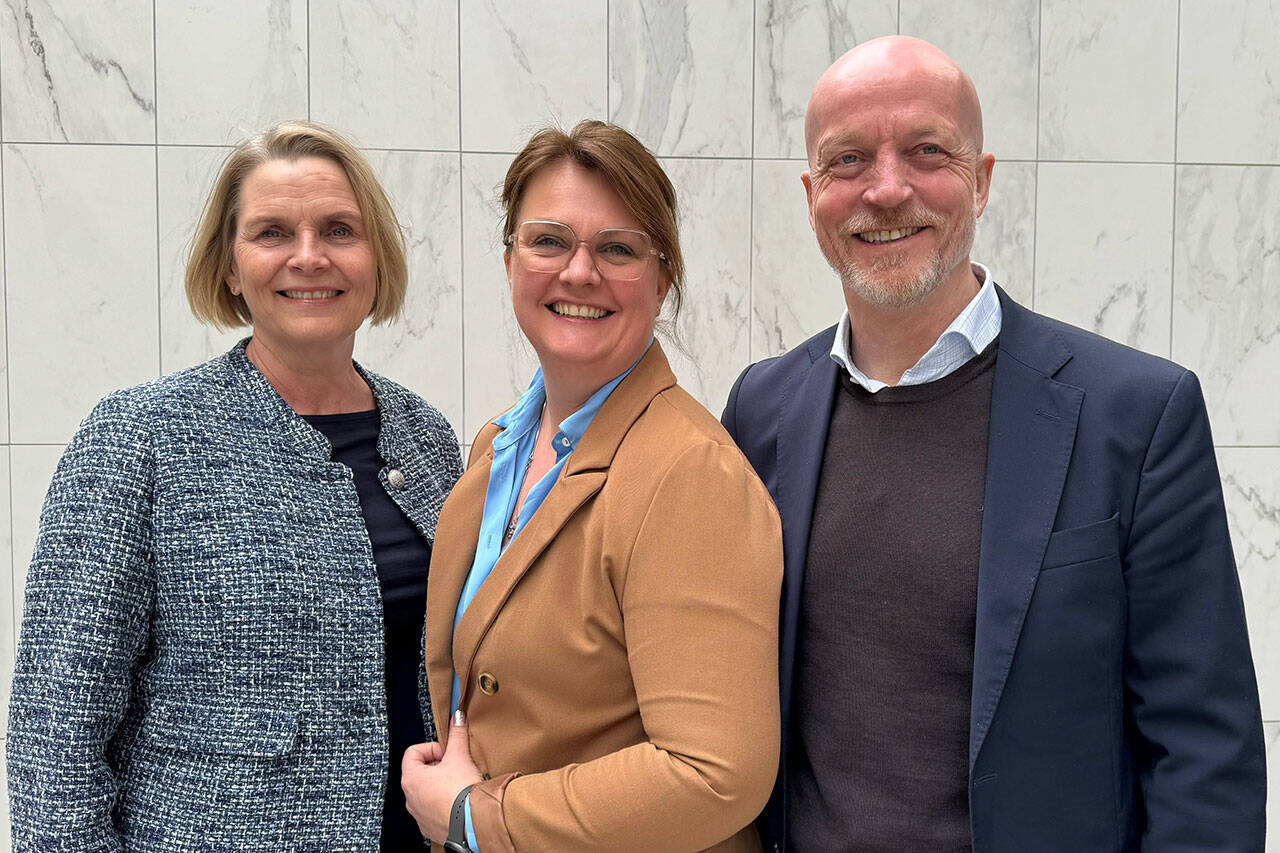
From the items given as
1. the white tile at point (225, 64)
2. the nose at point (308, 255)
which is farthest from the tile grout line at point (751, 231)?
the nose at point (308, 255)

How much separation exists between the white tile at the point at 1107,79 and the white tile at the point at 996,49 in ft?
0.16

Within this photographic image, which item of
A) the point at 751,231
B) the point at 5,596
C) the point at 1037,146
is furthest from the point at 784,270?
the point at 5,596

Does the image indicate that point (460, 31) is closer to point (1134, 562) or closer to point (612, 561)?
point (612, 561)

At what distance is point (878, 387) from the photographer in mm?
1588

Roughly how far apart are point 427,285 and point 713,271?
0.98 metres

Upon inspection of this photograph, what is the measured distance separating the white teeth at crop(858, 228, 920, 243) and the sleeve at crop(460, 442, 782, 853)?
1.66 feet

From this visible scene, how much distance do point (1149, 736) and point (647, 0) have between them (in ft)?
9.13

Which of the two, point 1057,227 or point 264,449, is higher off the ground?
point 1057,227

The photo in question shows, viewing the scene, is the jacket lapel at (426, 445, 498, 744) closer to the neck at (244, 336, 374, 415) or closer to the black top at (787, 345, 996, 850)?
the neck at (244, 336, 374, 415)

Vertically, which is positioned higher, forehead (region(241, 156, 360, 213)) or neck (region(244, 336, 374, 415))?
forehead (region(241, 156, 360, 213))

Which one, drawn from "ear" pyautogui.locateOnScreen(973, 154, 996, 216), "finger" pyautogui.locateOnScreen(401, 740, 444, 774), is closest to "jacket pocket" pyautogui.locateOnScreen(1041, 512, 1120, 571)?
"ear" pyautogui.locateOnScreen(973, 154, 996, 216)

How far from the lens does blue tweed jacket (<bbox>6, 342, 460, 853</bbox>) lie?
4.96 ft

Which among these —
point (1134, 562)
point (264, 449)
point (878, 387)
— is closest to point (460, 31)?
point (264, 449)

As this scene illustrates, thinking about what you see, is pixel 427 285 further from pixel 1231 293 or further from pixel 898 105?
pixel 1231 293
